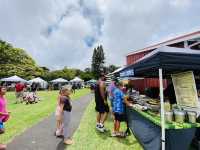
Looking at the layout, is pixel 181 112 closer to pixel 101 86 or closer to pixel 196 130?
pixel 196 130

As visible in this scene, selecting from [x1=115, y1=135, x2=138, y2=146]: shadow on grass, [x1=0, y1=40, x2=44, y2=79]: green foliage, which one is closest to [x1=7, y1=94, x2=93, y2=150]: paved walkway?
[x1=115, y1=135, x2=138, y2=146]: shadow on grass

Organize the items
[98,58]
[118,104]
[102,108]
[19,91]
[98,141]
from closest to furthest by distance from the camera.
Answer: [98,141], [118,104], [102,108], [19,91], [98,58]

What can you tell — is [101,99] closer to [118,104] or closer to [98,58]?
[118,104]

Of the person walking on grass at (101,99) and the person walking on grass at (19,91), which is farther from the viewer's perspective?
the person walking on grass at (19,91)

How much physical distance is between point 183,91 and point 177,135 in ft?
3.06

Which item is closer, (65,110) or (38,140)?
(65,110)

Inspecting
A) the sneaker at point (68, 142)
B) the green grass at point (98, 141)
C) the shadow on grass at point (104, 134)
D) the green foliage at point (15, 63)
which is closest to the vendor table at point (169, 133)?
the green grass at point (98, 141)

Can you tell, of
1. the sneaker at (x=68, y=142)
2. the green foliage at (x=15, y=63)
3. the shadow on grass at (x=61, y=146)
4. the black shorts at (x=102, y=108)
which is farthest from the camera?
the green foliage at (x=15, y=63)

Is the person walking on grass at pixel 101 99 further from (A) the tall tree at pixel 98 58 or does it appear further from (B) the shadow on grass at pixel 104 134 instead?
(A) the tall tree at pixel 98 58

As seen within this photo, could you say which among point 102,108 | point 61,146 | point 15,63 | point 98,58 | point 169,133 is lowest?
point 61,146


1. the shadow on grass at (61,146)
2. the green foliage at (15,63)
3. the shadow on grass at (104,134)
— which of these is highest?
the green foliage at (15,63)

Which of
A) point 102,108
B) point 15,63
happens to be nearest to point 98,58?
point 15,63

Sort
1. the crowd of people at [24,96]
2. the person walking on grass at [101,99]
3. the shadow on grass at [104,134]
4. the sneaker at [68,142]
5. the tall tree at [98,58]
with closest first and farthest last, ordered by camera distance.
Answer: the sneaker at [68,142], the shadow on grass at [104,134], the person walking on grass at [101,99], the crowd of people at [24,96], the tall tree at [98,58]

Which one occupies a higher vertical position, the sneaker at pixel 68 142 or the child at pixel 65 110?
the child at pixel 65 110
